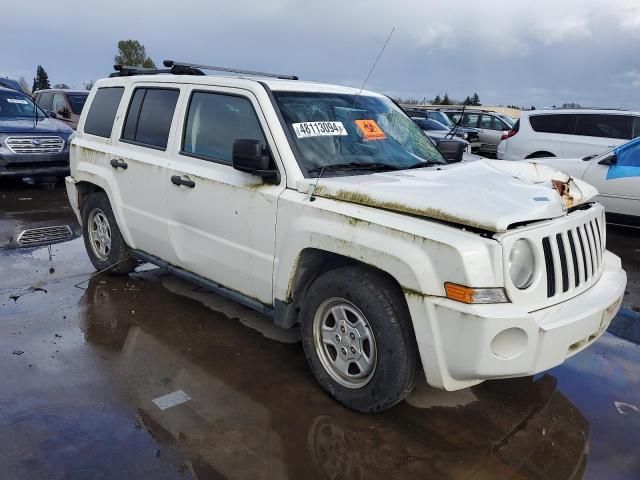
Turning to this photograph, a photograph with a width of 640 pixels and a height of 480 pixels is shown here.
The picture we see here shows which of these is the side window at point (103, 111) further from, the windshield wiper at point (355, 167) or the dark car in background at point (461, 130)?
the dark car in background at point (461, 130)

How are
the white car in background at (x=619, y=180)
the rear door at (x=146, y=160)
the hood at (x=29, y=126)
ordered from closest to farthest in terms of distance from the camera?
1. the rear door at (x=146, y=160)
2. the white car in background at (x=619, y=180)
3. the hood at (x=29, y=126)

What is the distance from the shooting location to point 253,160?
3420 millimetres

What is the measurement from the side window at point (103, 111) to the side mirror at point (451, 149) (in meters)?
2.94

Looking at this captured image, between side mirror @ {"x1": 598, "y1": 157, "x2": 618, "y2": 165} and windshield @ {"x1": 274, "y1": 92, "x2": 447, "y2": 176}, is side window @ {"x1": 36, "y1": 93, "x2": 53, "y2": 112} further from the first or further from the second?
side mirror @ {"x1": 598, "y1": 157, "x2": 618, "y2": 165}

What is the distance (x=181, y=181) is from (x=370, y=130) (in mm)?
1452

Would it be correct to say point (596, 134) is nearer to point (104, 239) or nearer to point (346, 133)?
point (346, 133)

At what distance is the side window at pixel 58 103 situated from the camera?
13.1m

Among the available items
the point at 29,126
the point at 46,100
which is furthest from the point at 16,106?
the point at 46,100

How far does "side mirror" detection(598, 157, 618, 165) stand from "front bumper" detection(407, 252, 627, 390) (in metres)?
5.55

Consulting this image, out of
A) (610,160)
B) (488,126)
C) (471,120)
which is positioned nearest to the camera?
(610,160)

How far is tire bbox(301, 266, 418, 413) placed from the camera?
2.96 metres

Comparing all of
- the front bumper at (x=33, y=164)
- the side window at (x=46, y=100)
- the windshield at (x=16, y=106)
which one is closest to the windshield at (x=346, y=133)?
the front bumper at (x=33, y=164)

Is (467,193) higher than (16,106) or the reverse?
higher

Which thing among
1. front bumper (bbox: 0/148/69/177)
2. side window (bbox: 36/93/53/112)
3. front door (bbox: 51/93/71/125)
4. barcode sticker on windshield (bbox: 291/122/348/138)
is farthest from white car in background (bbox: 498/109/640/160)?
side window (bbox: 36/93/53/112)
